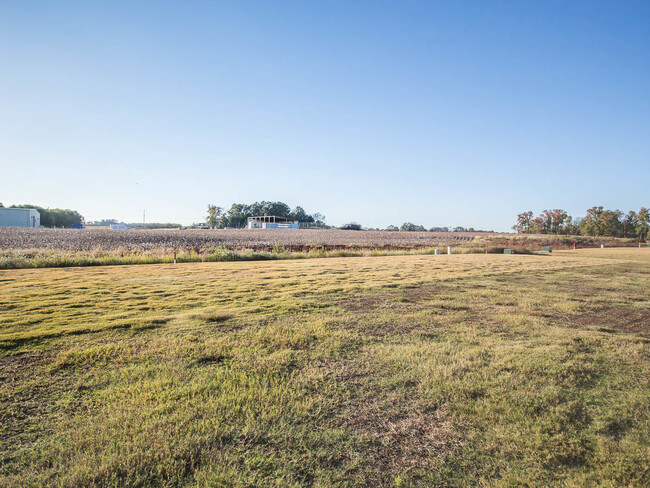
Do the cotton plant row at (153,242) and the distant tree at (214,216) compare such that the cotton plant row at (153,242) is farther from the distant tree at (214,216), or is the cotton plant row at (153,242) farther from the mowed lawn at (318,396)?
the distant tree at (214,216)

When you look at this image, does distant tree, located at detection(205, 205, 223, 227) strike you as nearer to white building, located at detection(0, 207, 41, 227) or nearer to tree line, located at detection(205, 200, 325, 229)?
tree line, located at detection(205, 200, 325, 229)

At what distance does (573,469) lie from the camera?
2691 mm

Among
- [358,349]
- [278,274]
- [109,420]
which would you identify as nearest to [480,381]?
[358,349]

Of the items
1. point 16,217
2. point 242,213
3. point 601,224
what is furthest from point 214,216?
point 601,224

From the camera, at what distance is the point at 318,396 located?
3.70 m

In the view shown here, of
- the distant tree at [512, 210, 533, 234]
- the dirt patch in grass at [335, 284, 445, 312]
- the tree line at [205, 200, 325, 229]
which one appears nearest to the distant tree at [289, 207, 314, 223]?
the tree line at [205, 200, 325, 229]

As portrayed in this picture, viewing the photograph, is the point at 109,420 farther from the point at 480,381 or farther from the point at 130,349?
the point at 480,381

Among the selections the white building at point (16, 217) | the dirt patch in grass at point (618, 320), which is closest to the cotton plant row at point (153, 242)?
the dirt patch in grass at point (618, 320)

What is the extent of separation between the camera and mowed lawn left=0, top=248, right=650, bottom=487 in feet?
8.71

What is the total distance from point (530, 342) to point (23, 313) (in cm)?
942

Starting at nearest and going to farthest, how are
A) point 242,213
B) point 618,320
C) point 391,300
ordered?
point 618,320, point 391,300, point 242,213

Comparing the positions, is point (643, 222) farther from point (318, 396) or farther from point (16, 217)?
point (16, 217)

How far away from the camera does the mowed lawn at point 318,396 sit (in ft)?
8.71

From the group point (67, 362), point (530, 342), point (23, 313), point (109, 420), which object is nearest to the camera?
point (109, 420)
